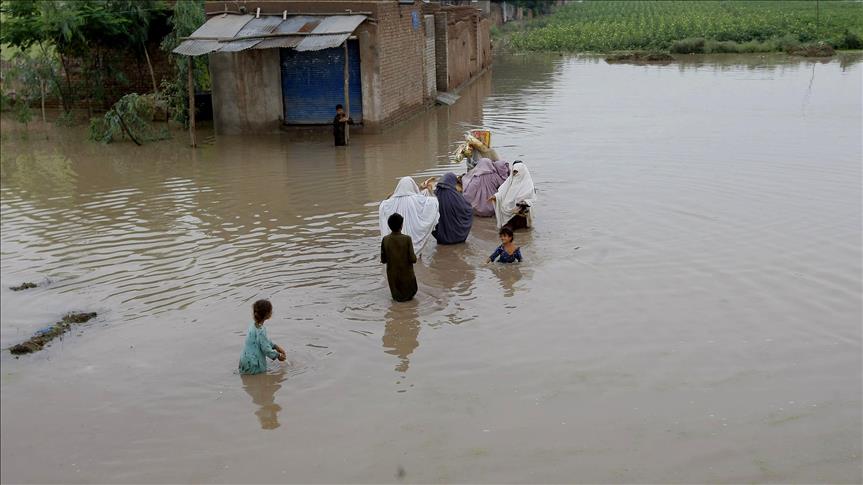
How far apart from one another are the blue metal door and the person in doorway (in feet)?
4.36

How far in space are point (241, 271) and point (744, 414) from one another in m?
5.73

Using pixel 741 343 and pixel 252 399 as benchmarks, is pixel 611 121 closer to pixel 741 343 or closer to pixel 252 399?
pixel 741 343

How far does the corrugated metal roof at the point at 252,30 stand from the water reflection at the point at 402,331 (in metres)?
9.83

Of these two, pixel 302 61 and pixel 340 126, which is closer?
pixel 340 126

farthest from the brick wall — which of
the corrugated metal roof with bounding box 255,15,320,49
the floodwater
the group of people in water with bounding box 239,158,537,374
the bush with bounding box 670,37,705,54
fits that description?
the bush with bounding box 670,37,705,54

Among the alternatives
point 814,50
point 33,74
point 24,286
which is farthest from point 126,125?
point 814,50

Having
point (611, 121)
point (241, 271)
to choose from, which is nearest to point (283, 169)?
point (241, 271)

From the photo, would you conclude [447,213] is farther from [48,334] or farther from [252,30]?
[252,30]

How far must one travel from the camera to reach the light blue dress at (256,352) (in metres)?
7.33

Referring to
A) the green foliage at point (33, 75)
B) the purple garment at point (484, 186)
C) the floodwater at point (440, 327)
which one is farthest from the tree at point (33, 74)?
the purple garment at point (484, 186)

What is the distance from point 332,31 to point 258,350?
37.3 feet

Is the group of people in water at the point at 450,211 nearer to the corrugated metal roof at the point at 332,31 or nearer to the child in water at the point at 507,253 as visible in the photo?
the child in water at the point at 507,253

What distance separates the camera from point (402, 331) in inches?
334

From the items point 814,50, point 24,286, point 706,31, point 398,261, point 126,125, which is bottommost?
point 24,286
